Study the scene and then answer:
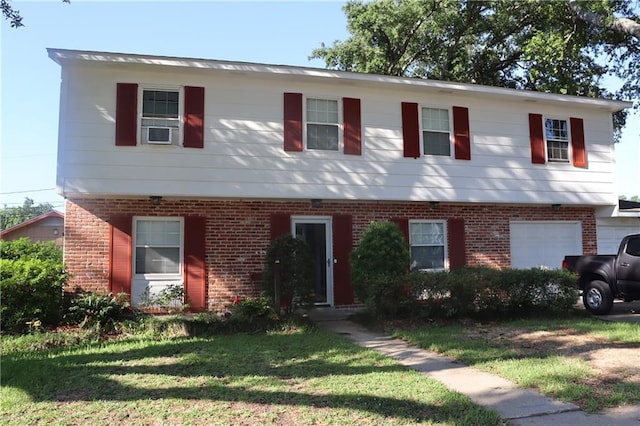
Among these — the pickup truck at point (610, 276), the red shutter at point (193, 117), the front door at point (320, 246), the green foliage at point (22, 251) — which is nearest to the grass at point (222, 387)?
the front door at point (320, 246)

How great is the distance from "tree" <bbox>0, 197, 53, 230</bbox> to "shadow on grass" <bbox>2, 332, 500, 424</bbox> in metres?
65.0

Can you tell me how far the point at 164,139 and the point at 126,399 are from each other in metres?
6.88

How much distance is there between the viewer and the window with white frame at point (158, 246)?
1079cm

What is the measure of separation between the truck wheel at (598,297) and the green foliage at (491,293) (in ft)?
3.14

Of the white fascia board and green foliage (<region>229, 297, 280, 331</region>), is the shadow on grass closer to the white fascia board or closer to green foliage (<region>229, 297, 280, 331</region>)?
green foliage (<region>229, 297, 280, 331</region>)

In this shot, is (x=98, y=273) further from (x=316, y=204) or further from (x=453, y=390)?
(x=453, y=390)

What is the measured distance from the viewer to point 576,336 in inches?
307

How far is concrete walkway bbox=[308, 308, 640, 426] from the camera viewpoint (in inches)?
169

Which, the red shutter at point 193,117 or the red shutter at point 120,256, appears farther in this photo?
the red shutter at point 193,117

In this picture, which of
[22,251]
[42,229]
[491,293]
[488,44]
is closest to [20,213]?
[42,229]

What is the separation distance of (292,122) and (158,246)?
4171 mm

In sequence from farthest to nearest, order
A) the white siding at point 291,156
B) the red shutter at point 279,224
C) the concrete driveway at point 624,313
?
the red shutter at point 279,224, the white siding at point 291,156, the concrete driveway at point 624,313

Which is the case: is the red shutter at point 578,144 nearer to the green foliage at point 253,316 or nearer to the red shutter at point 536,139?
the red shutter at point 536,139

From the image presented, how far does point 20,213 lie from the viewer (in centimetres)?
7456
